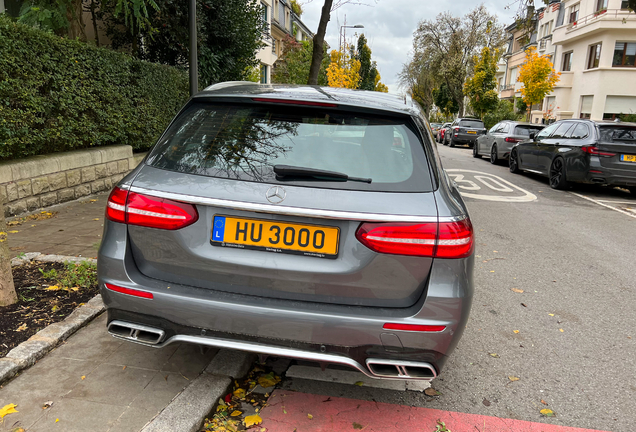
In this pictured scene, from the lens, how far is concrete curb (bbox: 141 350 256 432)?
243cm

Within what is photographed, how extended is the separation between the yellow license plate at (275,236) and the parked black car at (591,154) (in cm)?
1007

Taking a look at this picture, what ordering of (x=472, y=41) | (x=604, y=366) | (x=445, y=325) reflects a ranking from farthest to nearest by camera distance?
(x=472, y=41) → (x=604, y=366) → (x=445, y=325)

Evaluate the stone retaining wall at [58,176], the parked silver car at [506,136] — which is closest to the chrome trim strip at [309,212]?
the stone retaining wall at [58,176]

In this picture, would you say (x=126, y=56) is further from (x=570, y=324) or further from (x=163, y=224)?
(x=570, y=324)

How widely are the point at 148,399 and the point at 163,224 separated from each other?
0.98 m

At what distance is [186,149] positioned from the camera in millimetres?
2635

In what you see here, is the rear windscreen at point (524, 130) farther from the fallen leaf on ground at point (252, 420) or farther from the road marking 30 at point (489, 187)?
the fallen leaf on ground at point (252, 420)

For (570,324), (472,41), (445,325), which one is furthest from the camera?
(472,41)

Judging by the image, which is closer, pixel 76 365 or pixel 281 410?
pixel 281 410

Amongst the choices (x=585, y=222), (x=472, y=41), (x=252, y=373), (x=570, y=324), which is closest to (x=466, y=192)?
(x=585, y=222)

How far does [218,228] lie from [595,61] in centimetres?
3970

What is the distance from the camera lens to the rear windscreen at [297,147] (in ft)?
7.94

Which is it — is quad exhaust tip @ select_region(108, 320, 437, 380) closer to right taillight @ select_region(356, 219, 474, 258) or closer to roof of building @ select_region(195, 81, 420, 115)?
right taillight @ select_region(356, 219, 474, 258)

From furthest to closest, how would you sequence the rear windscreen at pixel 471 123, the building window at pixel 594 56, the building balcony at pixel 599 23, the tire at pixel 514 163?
1. the building window at pixel 594 56
2. the building balcony at pixel 599 23
3. the rear windscreen at pixel 471 123
4. the tire at pixel 514 163
